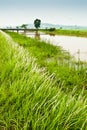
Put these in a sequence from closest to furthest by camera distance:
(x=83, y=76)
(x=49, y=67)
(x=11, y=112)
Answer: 1. (x=11, y=112)
2. (x=83, y=76)
3. (x=49, y=67)

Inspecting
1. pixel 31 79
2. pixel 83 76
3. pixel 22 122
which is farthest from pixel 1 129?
pixel 83 76

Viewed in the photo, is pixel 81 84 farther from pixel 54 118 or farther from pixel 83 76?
pixel 54 118

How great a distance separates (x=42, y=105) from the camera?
335cm

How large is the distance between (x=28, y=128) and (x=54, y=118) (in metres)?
0.23

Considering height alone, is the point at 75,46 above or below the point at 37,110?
below

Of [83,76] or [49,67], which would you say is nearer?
[83,76]

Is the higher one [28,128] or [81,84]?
[28,128]

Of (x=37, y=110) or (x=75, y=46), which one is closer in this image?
(x=37, y=110)

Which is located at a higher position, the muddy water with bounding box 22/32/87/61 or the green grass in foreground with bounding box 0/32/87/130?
the green grass in foreground with bounding box 0/32/87/130

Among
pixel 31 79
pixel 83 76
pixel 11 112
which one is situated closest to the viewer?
pixel 11 112

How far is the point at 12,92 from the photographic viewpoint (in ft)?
12.5

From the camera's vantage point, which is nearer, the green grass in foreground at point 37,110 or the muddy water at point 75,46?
the green grass in foreground at point 37,110

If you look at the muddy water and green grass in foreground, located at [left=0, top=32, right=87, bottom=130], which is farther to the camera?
the muddy water

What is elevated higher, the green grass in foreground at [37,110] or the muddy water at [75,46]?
the green grass in foreground at [37,110]
